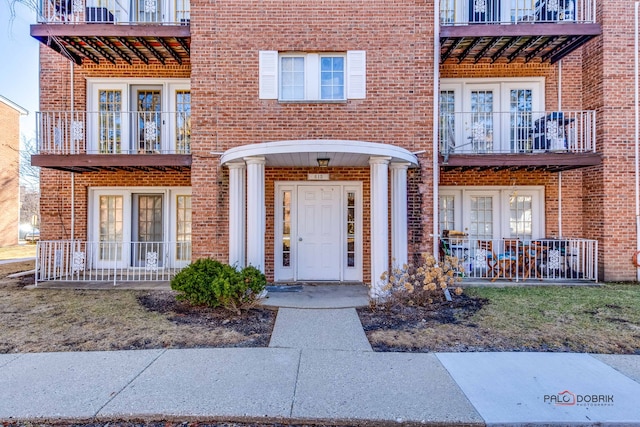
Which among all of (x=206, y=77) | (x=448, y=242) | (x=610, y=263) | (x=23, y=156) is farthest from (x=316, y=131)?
(x=23, y=156)

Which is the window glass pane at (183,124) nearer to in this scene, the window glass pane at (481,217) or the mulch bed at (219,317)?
the mulch bed at (219,317)

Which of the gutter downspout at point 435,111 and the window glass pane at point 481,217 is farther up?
the gutter downspout at point 435,111

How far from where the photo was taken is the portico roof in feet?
19.9

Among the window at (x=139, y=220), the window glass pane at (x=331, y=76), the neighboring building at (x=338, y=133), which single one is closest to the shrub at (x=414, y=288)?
the neighboring building at (x=338, y=133)

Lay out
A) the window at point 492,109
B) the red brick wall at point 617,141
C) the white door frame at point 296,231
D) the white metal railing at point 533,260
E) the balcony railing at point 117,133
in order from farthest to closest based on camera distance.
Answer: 1. the window at point 492,109
2. the balcony railing at point 117,133
3. the red brick wall at point 617,141
4. the white metal railing at point 533,260
5. the white door frame at point 296,231

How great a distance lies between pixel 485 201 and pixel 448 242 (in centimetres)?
194

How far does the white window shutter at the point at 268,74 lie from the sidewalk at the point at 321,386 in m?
5.36

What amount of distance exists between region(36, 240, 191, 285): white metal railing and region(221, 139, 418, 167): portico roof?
122 inches

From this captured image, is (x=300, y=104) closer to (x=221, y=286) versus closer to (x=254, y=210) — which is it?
(x=254, y=210)

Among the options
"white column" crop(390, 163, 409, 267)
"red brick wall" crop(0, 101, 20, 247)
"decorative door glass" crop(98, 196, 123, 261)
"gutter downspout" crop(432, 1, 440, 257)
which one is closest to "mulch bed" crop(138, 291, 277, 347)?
"white column" crop(390, 163, 409, 267)

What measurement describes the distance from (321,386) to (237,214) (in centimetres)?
418

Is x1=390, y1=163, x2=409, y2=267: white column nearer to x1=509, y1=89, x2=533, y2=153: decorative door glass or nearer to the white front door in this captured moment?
the white front door

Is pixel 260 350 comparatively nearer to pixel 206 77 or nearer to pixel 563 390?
pixel 563 390

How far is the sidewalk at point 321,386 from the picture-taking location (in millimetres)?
3041
